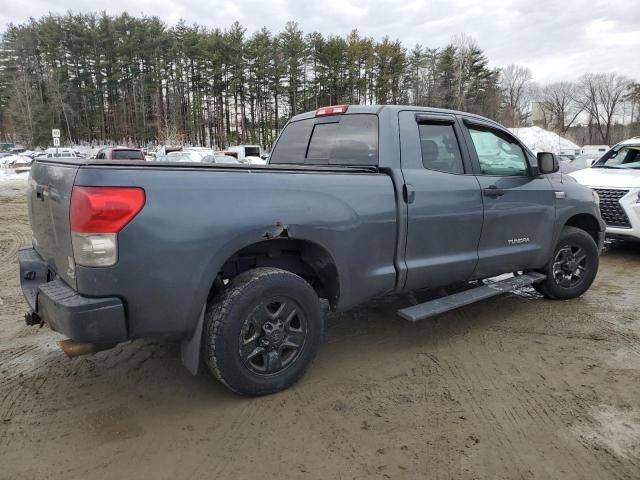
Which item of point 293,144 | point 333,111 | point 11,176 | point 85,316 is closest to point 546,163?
point 333,111

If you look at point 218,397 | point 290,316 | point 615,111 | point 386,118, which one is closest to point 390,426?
point 290,316

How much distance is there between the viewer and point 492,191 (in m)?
4.12

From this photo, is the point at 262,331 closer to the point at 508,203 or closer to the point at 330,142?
the point at 330,142

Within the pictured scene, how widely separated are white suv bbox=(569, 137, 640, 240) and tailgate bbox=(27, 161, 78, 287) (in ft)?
25.1

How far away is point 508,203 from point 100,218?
3.43 m

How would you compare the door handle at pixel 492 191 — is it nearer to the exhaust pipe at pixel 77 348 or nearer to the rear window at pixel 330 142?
the rear window at pixel 330 142

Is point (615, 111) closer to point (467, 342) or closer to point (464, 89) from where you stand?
point (464, 89)

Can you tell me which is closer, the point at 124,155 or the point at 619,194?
the point at 619,194

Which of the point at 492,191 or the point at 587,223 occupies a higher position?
the point at 492,191

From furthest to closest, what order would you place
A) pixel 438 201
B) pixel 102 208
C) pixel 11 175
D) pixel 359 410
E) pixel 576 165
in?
pixel 11 175 < pixel 576 165 < pixel 438 201 < pixel 359 410 < pixel 102 208

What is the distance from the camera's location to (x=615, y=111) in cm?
7900

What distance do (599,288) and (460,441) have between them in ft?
13.5

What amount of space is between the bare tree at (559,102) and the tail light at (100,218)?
3497 inches

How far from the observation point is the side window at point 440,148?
12.6 feet
